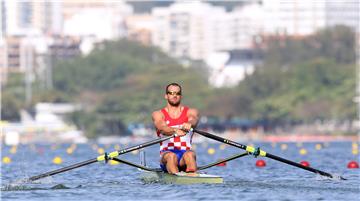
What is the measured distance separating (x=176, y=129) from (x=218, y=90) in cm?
11681

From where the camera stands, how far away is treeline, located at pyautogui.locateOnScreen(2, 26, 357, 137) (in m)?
133

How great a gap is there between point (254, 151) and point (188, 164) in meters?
1.34

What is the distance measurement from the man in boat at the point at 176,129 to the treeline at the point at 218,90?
95957mm

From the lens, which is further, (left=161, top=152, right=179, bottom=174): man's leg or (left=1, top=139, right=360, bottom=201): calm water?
(left=161, top=152, right=179, bottom=174): man's leg

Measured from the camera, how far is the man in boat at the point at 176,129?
2895cm

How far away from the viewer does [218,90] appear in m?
146

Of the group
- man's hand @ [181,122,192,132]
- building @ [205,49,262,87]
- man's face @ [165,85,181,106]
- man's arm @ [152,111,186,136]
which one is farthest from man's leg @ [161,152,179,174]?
building @ [205,49,262,87]

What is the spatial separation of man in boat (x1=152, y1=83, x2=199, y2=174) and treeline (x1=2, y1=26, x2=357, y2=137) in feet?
315

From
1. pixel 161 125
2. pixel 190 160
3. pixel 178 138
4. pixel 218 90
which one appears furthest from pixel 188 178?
pixel 218 90

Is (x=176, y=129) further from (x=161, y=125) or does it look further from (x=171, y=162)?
(x=171, y=162)

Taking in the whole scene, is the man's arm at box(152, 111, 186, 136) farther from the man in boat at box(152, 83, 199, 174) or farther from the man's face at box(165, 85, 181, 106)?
the man's face at box(165, 85, 181, 106)

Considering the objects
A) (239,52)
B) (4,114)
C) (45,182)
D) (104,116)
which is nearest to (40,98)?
(4,114)

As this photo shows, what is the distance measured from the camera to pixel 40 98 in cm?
14800

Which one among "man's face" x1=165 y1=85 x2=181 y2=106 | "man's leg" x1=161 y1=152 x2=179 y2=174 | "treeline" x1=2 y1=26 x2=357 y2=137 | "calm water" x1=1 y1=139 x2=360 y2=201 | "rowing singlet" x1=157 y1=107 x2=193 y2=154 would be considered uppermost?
"man's face" x1=165 y1=85 x2=181 y2=106
